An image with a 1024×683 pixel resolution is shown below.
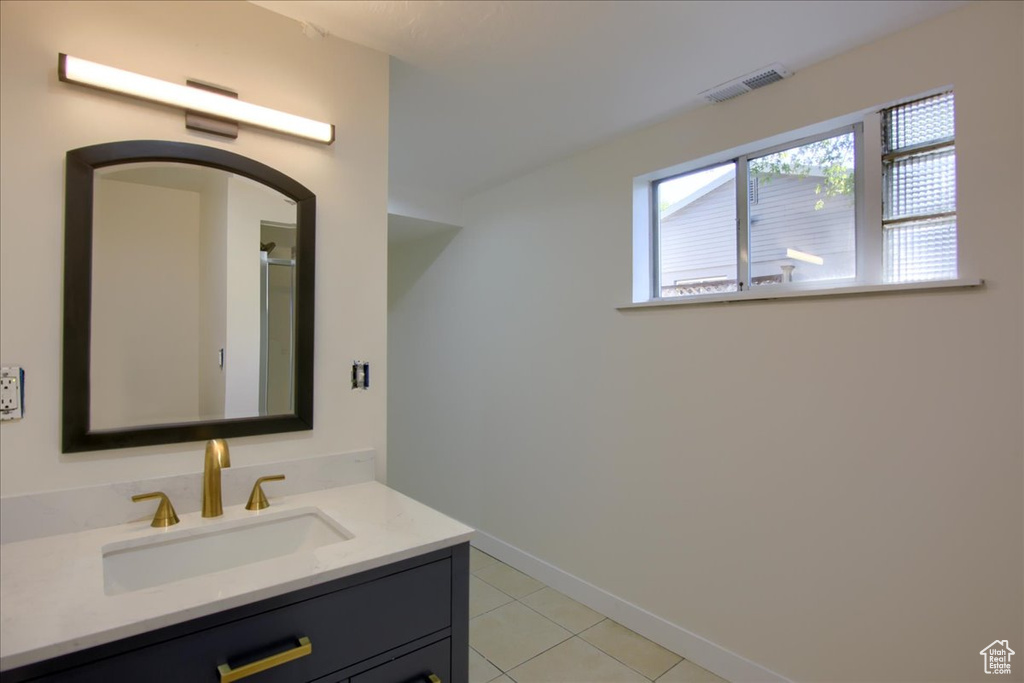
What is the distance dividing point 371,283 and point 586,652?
1860 mm

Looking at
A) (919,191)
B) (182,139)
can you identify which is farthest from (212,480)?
(919,191)

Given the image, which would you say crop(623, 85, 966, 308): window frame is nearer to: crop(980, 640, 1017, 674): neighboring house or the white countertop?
crop(980, 640, 1017, 674): neighboring house

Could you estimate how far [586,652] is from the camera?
2.23 meters

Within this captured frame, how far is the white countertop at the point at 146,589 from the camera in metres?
0.85

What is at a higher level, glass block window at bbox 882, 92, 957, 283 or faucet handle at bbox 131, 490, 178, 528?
glass block window at bbox 882, 92, 957, 283

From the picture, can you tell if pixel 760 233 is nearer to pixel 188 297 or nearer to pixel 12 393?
pixel 188 297

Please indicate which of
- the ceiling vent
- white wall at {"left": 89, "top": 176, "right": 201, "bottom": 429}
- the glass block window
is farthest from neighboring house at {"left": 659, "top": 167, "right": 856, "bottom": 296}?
white wall at {"left": 89, "top": 176, "right": 201, "bottom": 429}

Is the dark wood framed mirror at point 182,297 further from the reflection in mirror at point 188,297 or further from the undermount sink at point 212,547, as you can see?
the undermount sink at point 212,547

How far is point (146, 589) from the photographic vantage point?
0.99 m

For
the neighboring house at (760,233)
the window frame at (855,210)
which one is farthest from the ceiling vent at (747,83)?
the neighboring house at (760,233)

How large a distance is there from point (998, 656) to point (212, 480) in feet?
7.54

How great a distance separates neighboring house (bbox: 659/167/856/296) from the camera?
1901 mm

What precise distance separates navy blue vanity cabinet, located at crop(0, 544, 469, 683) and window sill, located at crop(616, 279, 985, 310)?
1.47 metres

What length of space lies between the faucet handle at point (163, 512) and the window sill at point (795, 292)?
1.96 m
